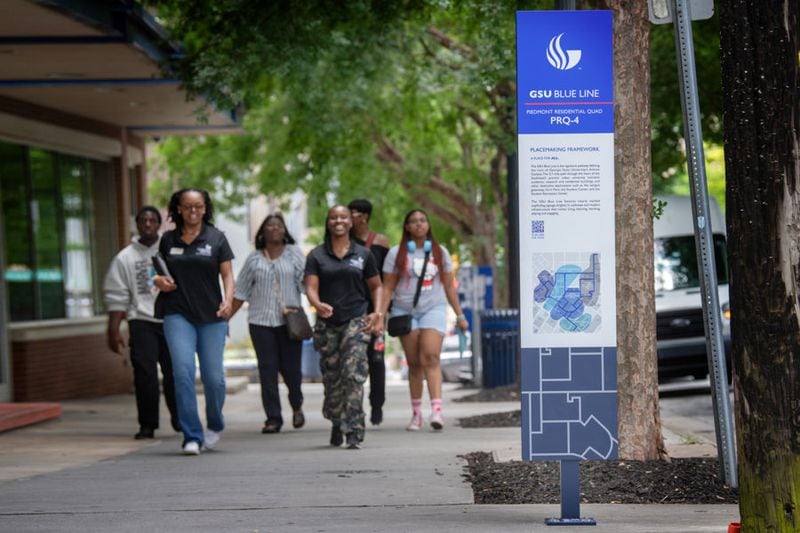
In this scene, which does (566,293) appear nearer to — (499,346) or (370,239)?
(370,239)

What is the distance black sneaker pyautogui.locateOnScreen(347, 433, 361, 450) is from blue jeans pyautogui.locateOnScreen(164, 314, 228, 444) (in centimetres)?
98

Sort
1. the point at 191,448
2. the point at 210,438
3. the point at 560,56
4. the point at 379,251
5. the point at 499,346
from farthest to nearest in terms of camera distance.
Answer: the point at 499,346 → the point at 379,251 → the point at 210,438 → the point at 191,448 → the point at 560,56

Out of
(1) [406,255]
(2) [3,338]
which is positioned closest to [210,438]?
(1) [406,255]

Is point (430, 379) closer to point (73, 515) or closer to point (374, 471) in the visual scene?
point (374, 471)

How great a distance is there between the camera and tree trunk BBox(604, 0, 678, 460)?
9.05 m

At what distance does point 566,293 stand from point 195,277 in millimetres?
4257

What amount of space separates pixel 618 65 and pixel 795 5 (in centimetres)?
320

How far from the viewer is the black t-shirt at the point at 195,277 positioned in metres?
10.6

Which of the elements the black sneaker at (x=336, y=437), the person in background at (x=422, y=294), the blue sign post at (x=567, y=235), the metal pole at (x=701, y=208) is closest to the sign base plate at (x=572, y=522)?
the blue sign post at (x=567, y=235)

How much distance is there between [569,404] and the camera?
23.4 ft

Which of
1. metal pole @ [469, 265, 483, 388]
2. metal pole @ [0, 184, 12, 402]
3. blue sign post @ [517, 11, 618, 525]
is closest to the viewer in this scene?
blue sign post @ [517, 11, 618, 525]

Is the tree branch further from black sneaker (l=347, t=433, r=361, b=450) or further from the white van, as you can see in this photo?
black sneaker (l=347, t=433, r=361, b=450)

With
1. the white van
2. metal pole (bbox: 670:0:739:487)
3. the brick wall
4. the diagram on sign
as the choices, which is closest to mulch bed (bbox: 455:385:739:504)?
metal pole (bbox: 670:0:739:487)

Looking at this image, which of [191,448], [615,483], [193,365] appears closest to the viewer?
[615,483]
